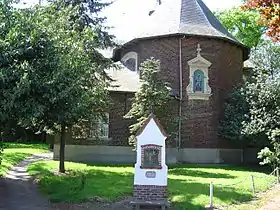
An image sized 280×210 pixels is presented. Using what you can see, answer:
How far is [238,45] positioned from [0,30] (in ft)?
63.0

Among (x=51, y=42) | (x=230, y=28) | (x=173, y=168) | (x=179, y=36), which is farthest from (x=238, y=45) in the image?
(x=51, y=42)

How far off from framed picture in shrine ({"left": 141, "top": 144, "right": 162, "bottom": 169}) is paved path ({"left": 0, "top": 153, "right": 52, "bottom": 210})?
3430 mm

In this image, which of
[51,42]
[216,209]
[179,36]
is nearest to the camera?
[216,209]

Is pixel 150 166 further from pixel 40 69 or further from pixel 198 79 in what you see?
pixel 198 79

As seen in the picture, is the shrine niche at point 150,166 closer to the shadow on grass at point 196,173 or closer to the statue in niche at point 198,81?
the shadow on grass at point 196,173

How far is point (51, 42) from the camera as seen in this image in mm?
15531

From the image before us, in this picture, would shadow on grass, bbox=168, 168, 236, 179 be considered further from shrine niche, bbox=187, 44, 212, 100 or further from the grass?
shrine niche, bbox=187, 44, 212, 100

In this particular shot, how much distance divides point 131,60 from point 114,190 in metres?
16.4

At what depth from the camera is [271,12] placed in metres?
10.2

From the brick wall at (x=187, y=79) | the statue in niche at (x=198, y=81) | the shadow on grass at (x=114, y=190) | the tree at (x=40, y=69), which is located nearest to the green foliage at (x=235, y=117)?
the brick wall at (x=187, y=79)

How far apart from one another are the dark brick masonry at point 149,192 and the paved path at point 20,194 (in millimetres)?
2872

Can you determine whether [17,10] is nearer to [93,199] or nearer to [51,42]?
[51,42]

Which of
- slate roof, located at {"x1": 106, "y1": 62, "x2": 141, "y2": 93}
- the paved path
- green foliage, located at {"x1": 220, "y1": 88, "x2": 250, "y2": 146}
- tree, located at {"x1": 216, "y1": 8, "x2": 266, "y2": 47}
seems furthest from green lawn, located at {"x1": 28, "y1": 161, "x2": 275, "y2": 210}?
tree, located at {"x1": 216, "y1": 8, "x2": 266, "y2": 47}

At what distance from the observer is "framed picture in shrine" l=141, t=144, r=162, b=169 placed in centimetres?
1380
